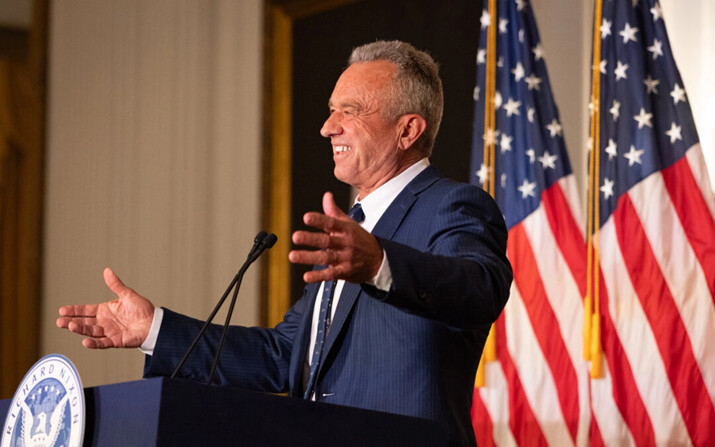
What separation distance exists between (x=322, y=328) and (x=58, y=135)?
13.3 feet

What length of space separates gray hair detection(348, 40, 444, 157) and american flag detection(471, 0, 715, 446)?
1423 millimetres

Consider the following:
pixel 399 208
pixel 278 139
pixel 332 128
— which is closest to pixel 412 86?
pixel 332 128

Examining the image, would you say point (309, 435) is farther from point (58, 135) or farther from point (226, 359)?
point (58, 135)

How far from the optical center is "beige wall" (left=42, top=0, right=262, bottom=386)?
5.49 metres

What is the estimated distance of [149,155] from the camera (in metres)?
5.76

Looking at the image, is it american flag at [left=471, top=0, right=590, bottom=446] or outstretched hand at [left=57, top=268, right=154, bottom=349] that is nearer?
outstretched hand at [left=57, top=268, right=154, bottom=349]

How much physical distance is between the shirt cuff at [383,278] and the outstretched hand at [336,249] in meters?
0.04

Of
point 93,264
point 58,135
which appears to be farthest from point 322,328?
point 58,135

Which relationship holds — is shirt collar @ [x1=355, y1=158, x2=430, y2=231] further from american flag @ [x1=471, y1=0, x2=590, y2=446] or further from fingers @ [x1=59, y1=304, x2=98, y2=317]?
american flag @ [x1=471, y1=0, x2=590, y2=446]

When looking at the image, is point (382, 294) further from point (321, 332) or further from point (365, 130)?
point (365, 130)

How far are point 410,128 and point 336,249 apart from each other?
110cm

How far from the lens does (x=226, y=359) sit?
263cm

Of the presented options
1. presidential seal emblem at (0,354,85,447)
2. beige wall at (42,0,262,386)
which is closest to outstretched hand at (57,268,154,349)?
presidential seal emblem at (0,354,85,447)

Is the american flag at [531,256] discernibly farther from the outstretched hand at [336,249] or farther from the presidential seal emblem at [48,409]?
the presidential seal emblem at [48,409]
